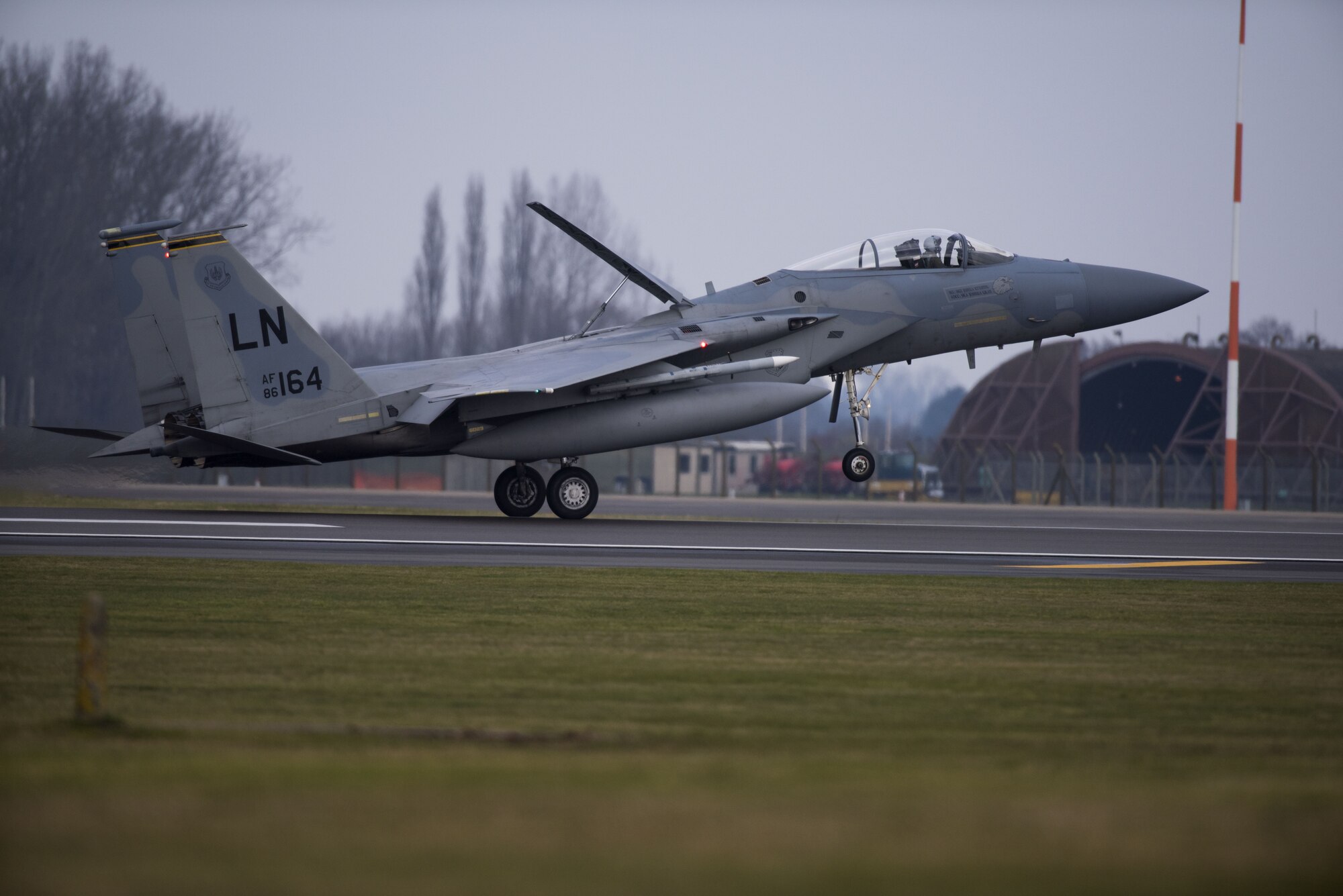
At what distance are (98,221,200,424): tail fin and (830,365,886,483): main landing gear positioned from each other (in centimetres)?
1062

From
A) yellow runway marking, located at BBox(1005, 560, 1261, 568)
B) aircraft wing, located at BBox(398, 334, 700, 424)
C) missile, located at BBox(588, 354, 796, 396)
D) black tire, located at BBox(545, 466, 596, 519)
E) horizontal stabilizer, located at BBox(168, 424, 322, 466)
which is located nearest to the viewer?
yellow runway marking, located at BBox(1005, 560, 1261, 568)

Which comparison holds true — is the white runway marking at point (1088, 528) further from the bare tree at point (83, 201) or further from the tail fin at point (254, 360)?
the bare tree at point (83, 201)

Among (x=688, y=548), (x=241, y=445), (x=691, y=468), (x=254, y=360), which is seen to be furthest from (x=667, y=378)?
(x=691, y=468)

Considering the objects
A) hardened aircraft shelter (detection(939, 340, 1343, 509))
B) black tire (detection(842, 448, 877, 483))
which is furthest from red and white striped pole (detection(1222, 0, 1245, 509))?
black tire (detection(842, 448, 877, 483))

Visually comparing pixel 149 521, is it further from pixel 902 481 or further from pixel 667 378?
pixel 902 481

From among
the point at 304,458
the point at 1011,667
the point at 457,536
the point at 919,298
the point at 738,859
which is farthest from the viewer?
the point at 919,298

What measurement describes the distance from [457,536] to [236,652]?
964cm

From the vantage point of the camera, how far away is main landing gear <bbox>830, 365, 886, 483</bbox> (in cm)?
2155

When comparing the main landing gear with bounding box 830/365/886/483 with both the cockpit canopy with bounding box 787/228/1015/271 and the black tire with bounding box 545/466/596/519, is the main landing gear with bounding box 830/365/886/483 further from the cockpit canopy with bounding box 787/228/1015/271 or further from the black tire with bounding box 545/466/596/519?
the black tire with bounding box 545/466/596/519

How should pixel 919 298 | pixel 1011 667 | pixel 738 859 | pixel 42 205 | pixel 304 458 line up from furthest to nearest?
pixel 42 205, pixel 919 298, pixel 304 458, pixel 1011 667, pixel 738 859

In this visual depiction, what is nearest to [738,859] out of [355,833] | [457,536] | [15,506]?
[355,833]

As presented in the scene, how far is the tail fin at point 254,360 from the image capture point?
19.9 m

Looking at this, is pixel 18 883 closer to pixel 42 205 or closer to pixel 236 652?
pixel 236 652

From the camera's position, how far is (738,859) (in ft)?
13.6
